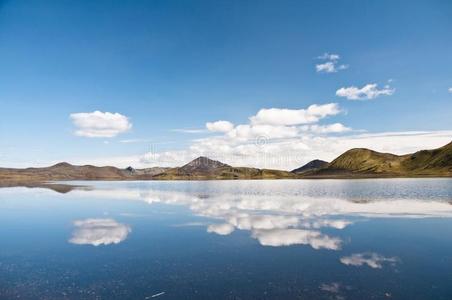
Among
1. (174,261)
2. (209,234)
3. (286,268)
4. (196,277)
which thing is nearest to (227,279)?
(196,277)

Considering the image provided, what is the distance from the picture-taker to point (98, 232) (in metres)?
35.8

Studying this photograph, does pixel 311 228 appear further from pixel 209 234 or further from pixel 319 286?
pixel 319 286

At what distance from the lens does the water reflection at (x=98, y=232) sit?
31391mm

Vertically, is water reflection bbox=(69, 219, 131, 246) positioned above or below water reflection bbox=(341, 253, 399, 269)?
above

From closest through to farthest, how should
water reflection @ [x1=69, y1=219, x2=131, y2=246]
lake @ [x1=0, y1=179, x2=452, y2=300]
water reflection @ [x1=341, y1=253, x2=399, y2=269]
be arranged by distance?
lake @ [x1=0, y1=179, x2=452, y2=300] → water reflection @ [x1=341, y1=253, x2=399, y2=269] → water reflection @ [x1=69, y1=219, x2=131, y2=246]

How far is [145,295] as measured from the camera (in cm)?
1755

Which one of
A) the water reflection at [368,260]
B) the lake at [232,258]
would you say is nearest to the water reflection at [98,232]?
the lake at [232,258]

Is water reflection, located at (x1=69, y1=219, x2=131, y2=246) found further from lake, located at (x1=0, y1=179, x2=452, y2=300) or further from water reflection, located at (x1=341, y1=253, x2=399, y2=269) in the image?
water reflection, located at (x1=341, y1=253, x2=399, y2=269)

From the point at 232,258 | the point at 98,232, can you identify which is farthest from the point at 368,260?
the point at 98,232

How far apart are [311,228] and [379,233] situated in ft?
21.4

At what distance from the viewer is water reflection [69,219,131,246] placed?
31.4 meters

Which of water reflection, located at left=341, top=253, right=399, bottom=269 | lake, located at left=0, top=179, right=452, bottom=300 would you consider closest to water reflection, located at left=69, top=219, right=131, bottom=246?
lake, located at left=0, top=179, right=452, bottom=300

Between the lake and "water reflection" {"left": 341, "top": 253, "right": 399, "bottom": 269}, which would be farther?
"water reflection" {"left": 341, "top": 253, "right": 399, "bottom": 269}

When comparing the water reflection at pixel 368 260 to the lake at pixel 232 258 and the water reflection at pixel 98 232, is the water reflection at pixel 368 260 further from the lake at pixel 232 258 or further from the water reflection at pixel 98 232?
the water reflection at pixel 98 232
